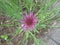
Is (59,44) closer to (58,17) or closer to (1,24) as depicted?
(58,17)

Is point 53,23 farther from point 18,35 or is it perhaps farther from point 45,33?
point 18,35

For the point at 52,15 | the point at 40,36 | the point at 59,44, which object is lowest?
the point at 59,44

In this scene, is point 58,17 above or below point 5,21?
below

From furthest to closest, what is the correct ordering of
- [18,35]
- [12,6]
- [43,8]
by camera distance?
1. [18,35]
2. [43,8]
3. [12,6]

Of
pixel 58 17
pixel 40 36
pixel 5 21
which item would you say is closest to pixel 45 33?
pixel 40 36

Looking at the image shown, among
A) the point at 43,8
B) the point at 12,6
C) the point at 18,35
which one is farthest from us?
the point at 18,35

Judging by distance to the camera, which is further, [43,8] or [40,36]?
[40,36]

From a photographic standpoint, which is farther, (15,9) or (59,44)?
(59,44)

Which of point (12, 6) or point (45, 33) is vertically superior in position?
point (12, 6)

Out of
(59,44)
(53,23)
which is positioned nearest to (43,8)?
(53,23)
